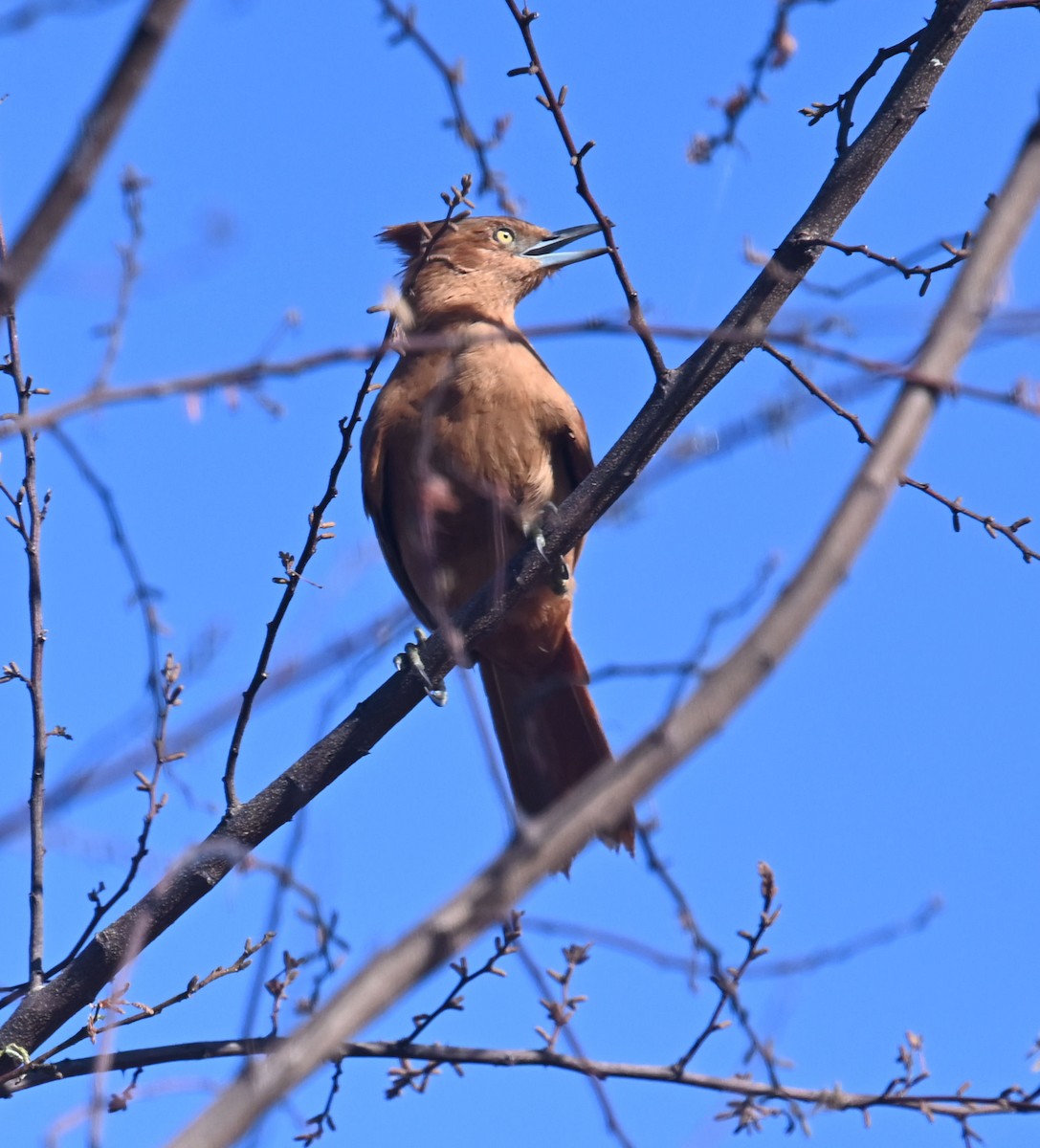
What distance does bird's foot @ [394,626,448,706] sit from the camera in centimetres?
373

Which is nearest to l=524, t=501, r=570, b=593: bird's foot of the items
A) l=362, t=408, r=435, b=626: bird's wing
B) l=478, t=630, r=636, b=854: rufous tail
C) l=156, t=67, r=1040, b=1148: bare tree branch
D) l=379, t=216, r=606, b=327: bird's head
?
l=478, t=630, r=636, b=854: rufous tail

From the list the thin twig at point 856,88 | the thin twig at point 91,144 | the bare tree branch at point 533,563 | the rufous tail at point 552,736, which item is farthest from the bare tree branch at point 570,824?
the rufous tail at point 552,736

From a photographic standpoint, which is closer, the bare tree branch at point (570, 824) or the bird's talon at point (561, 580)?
the bare tree branch at point (570, 824)

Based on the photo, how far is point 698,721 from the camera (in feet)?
4.25

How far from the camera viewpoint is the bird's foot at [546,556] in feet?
12.1

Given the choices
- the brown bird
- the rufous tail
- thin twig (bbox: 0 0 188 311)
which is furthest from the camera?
the rufous tail

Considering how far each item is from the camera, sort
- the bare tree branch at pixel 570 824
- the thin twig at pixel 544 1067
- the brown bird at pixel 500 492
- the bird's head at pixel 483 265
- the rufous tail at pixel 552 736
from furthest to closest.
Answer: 1. the bird's head at pixel 483 265
2. the rufous tail at pixel 552 736
3. the brown bird at pixel 500 492
4. the thin twig at pixel 544 1067
5. the bare tree branch at pixel 570 824

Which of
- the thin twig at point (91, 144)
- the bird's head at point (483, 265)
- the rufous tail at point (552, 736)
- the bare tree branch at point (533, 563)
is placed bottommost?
the thin twig at point (91, 144)

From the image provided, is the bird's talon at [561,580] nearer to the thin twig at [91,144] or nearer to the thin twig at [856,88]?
the thin twig at [856,88]

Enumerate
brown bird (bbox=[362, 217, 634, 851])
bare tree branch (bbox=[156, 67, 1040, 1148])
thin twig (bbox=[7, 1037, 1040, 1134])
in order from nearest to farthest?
1. bare tree branch (bbox=[156, 67, 1040, 1148])
2. thin twig (bbox=[7, 1037, 1040, 1134])
3. brown bird (bbox=[362, 217, 634, 851])

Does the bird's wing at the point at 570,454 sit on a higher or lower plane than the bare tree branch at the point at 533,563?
higher

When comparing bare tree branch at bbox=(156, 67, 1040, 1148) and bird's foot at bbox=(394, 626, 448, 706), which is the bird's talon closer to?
bird's foot at bbox=(394, 626, 448, 706)

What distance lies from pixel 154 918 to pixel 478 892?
212cm

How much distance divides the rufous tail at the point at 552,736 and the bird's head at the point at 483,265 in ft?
4.32
